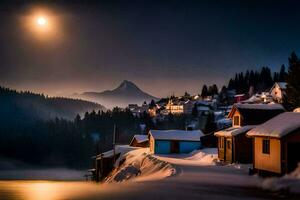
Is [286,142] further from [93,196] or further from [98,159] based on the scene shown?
[98,159]

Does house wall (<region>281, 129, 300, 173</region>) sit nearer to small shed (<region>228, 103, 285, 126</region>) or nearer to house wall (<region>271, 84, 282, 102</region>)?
small shed (<region>228, 103, 285, 126</region>)

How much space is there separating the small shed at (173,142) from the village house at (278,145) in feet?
121

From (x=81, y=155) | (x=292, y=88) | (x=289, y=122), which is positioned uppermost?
(x=292, y=88)

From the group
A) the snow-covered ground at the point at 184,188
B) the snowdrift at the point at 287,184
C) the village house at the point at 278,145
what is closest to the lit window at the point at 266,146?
the village house at the point at 278,145

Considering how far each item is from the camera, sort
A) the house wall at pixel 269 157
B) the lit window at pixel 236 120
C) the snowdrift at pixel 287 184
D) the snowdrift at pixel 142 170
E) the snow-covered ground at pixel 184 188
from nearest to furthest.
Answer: the snow-covered ground at pixel 184 188 < the snowdrift at pixel 287 184 < the house wall at pixel 269 157 < the snowdrift at pixel 142 170 < the lit window at pixel 236 120

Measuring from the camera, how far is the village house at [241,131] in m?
49.5

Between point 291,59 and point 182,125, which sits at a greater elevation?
point 291,59

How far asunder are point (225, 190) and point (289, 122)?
36.9 ft

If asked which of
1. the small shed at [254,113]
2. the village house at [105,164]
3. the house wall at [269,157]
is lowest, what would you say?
the village house at [105,164]

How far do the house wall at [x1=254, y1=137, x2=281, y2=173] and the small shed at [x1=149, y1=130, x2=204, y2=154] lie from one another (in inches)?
1442

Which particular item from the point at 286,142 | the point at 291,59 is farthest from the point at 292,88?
the point at 286,142

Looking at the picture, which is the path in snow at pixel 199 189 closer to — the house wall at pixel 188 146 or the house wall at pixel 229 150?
the house wall at pixel 229 150

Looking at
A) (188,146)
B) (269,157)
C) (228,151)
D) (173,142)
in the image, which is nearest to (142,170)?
(228,151)

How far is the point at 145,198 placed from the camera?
21.8 meters
